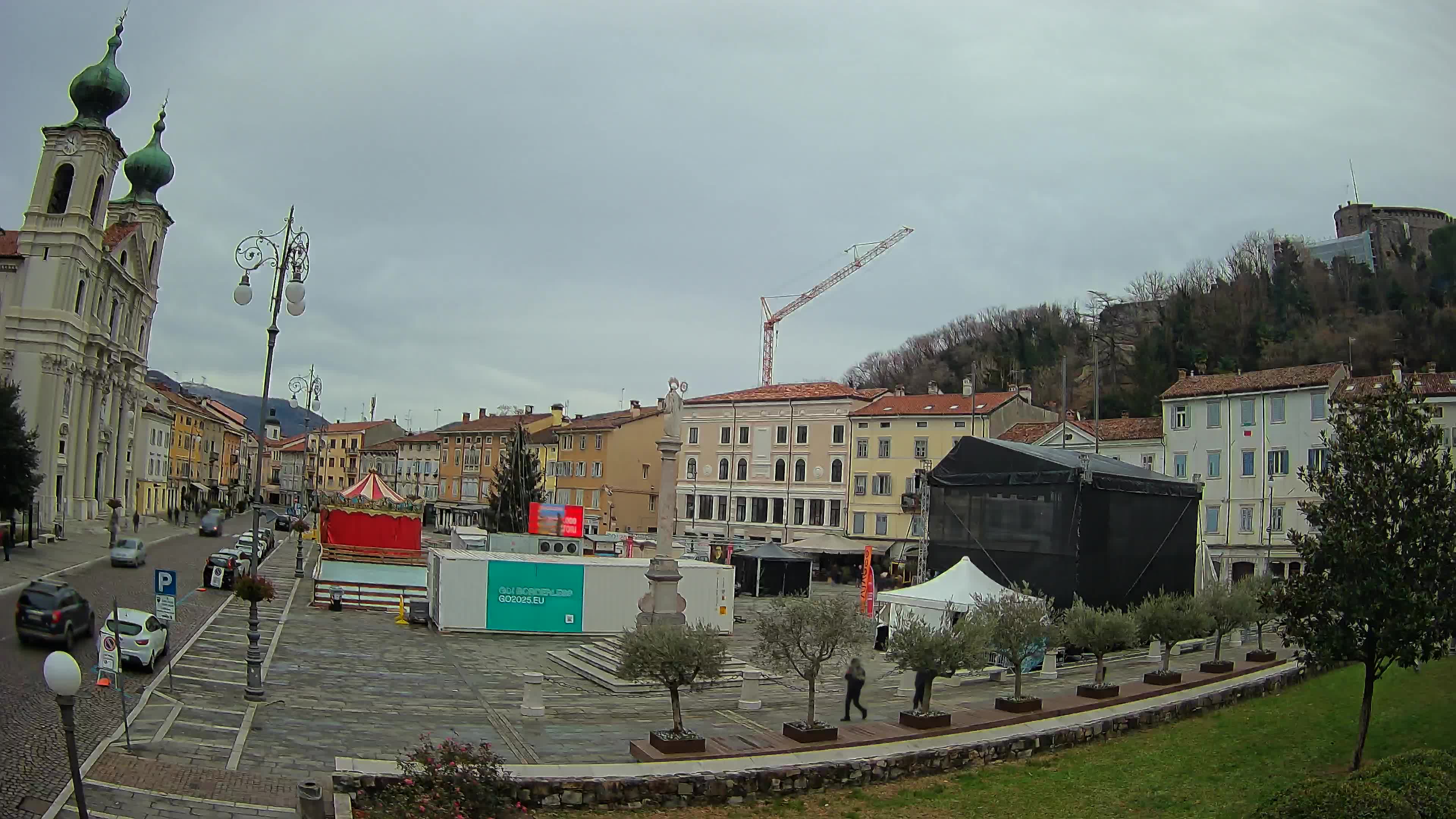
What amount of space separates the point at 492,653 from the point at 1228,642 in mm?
23946

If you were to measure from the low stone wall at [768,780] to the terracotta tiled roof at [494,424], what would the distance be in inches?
2834

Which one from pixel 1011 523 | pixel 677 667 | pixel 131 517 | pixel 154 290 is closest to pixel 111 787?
pixel 677 667

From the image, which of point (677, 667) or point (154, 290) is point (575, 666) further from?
point (154, 290)

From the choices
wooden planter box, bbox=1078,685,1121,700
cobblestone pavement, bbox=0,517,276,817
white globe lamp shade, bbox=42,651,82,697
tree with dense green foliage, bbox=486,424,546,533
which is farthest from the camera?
tree with dense green foliage, bbox=486,424,546,533

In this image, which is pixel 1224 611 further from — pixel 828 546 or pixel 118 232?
pixel 118 232

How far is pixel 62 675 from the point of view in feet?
29.2

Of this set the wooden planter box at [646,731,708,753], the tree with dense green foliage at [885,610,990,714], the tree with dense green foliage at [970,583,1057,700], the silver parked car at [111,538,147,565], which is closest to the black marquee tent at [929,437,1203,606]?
the tree with dense green foliage at [970,583,1057,700]

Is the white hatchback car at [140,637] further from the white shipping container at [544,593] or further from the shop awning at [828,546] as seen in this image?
the shop awning at [828,546]

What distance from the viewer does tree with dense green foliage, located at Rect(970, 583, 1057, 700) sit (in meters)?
19.8

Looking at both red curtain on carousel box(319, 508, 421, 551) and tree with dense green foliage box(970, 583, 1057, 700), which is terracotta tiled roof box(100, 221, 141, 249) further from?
tree with dense green foliage box(970, 583, 1057, 700)

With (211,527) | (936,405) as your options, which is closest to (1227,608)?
(936,405)

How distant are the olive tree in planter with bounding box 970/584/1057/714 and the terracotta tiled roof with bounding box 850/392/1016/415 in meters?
38.8

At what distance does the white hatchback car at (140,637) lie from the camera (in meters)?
19.8

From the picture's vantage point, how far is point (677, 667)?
53.5ft
